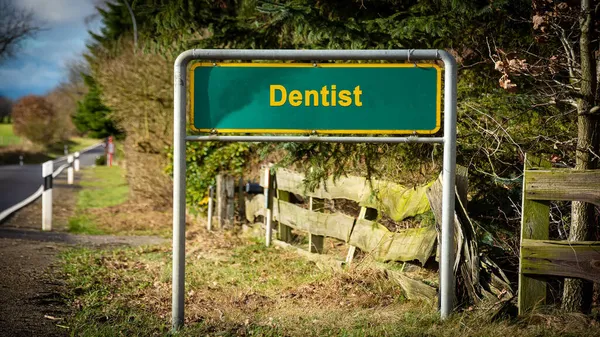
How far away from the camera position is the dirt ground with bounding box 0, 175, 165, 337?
4492mm

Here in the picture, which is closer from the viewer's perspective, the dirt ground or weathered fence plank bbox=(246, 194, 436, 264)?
the dirt ground

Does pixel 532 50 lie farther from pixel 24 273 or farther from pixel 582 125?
pixel 24 273

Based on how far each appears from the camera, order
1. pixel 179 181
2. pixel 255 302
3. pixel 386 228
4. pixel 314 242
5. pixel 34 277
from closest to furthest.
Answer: pixel 179 181
pixel 255 302
pixel 34 277
pixel 386 228
pixel 314 242

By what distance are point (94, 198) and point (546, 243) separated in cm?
1486

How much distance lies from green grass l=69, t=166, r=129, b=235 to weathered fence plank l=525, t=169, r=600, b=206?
27.8 feet

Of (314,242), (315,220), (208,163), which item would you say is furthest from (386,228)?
(208,163)

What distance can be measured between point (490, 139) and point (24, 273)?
15.5 ft

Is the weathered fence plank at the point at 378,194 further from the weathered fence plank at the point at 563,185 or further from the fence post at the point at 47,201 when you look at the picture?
the fence post at the point at 47,201

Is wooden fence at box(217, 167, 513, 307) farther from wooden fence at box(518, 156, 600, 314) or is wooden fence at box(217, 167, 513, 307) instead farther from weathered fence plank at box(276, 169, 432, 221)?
wooden fence at box(518, 156, 600, 314)

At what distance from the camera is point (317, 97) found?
4.52m

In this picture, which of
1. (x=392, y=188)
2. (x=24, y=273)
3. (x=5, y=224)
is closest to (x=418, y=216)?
(x=392, y=188)

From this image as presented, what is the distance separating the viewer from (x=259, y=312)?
5473 mm

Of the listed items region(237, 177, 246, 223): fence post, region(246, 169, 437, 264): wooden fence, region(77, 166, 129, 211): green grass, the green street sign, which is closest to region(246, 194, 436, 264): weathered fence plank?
region(246, 169, 437, 264): wooden fence

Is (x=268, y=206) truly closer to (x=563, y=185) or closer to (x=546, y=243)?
(x=546, y=243)
